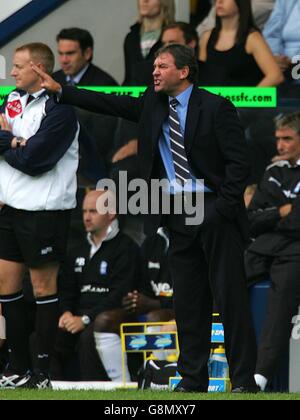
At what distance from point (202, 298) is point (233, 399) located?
93cm

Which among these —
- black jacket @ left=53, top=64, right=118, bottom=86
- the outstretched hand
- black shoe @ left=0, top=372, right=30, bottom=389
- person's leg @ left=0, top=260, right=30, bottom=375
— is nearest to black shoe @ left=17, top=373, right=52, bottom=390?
black shoe @ left=0, top=372, right=30, bottom=389

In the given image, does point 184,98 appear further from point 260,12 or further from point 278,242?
point 260,12

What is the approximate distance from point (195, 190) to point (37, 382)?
1.61 meters

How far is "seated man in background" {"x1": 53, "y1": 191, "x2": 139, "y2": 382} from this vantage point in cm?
1082

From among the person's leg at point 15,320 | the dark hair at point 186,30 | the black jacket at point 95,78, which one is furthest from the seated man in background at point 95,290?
the person's leg at point 15,320

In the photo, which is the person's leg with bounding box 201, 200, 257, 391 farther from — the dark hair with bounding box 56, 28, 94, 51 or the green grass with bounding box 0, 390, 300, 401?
the dark hair with bounding box 56, 28, 94, 51

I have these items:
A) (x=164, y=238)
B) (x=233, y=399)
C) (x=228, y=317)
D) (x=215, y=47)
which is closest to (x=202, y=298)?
(x=228, y=317)

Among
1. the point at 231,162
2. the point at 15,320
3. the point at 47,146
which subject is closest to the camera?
the point at 231,162

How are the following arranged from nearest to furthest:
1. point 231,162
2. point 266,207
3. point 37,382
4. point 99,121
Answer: point 231,162, point 37,382, point 266,207, point 99,121

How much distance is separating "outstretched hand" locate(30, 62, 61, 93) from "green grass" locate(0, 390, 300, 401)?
179 centimetres

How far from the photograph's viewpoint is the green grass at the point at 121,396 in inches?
305

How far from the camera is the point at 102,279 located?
1095cm

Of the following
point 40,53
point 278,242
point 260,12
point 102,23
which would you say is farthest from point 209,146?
point 102,23
